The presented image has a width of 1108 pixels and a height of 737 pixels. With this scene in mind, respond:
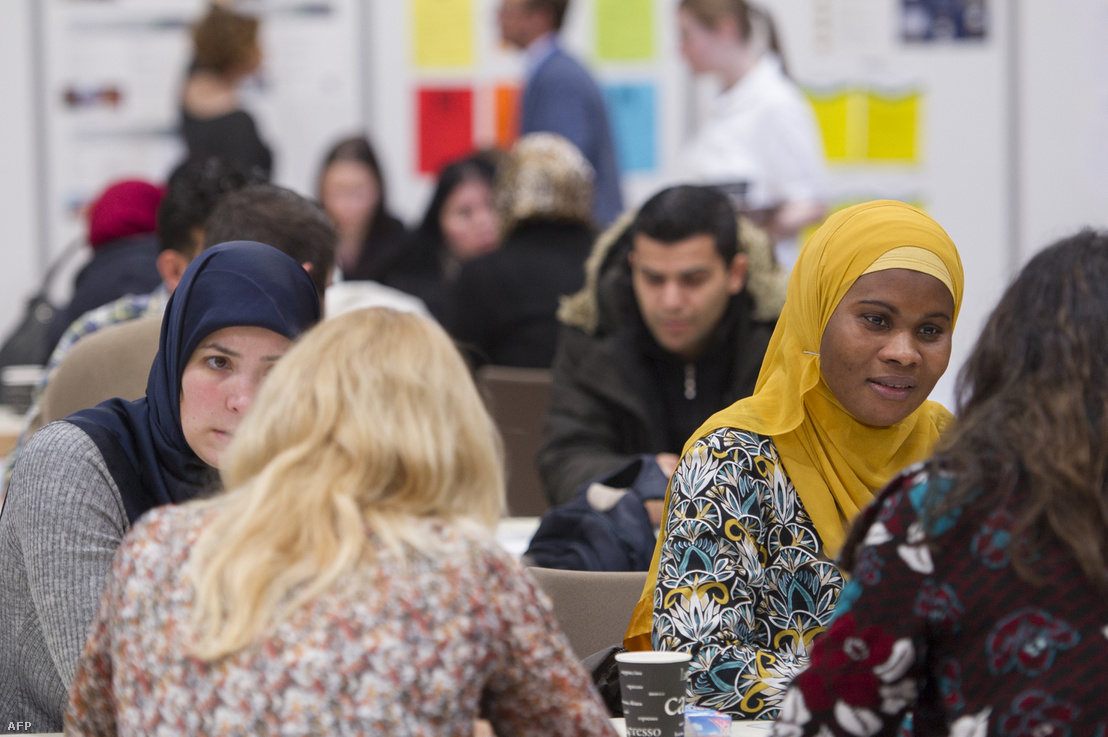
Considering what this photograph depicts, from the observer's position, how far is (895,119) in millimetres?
6109

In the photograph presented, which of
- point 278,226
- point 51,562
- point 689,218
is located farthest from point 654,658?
point 689,218

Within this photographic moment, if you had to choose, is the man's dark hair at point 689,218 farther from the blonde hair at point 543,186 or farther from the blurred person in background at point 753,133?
the blurred person in background at point 753,133

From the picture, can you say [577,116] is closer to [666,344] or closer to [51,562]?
[666,344]

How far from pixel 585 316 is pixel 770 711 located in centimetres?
179

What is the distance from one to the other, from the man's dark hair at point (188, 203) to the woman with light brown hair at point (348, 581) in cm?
189

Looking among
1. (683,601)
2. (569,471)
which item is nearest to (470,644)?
(683,601)

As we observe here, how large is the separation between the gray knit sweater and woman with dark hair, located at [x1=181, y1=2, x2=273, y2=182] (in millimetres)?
3691

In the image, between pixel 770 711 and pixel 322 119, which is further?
pixel 322 119

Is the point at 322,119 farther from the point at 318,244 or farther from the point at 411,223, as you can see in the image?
the point at 318,244

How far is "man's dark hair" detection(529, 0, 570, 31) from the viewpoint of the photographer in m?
5.54

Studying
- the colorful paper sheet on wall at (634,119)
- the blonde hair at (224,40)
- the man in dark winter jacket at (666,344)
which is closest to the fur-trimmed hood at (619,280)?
the man in dark winter jacket at (666,344)

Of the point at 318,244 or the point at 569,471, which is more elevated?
the point at 318,244

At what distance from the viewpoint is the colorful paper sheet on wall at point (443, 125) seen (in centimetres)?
634

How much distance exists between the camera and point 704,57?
5.09m
